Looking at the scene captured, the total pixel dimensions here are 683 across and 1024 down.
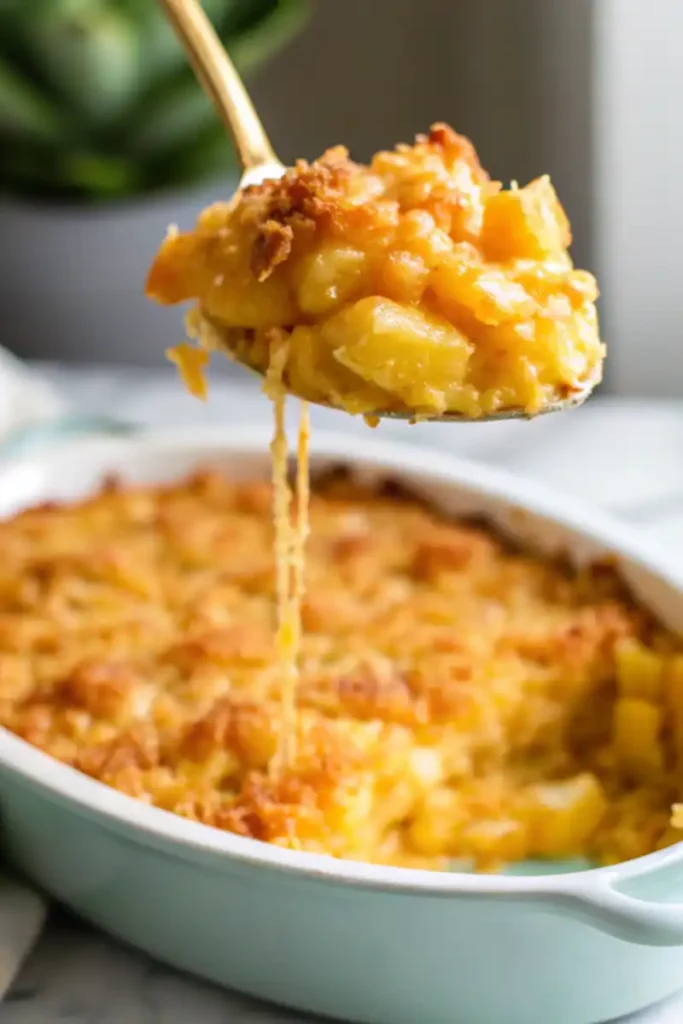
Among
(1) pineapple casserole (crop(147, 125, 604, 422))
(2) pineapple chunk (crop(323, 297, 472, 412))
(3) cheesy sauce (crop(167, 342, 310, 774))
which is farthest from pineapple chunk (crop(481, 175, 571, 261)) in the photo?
(3) cheesy sauce (crop(167, 342, 310, 774))

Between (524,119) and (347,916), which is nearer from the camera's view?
(347,916)

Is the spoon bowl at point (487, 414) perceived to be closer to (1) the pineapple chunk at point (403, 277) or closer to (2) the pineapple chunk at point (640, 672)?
(1) the pineapple chunk at point (403, 277)

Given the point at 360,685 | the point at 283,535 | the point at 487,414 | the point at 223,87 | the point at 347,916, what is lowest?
the point at 347,916

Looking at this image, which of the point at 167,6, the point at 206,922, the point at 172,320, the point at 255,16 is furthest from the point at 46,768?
the point at 255,16

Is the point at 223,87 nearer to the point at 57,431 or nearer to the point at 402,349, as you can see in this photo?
the point at 402,349

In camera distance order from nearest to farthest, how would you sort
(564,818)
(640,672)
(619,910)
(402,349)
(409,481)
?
(619,910)
(402,349)
(564,818)
(640,672)
(409,481)

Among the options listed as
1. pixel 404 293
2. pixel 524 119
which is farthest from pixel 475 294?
pixel 524 119

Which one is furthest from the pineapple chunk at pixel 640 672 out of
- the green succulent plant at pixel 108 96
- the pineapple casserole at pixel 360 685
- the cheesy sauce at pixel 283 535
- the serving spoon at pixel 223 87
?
the green succulent plant at pixel 108 96

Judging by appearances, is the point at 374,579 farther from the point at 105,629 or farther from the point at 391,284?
the point at 391,284

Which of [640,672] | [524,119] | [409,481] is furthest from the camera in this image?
[524,119]
